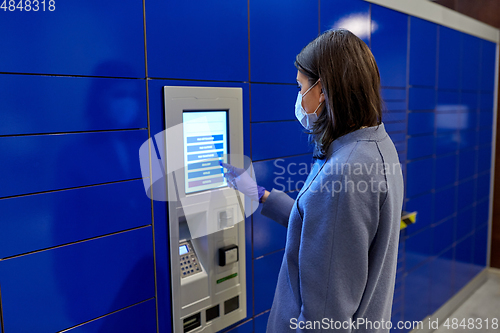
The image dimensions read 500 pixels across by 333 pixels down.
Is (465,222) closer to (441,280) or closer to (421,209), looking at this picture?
(441,280)

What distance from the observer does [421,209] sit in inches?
136

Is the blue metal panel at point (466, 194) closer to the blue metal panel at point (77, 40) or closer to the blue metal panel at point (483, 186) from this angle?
the blue metal panel at point (483, 186)

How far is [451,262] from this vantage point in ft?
13.2

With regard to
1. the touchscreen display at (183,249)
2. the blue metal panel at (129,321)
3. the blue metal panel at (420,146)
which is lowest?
the blue metal panel at (129,321)

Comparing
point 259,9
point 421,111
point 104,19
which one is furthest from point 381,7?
point 104,19

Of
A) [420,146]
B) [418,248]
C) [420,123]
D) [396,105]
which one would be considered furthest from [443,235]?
[396,105]

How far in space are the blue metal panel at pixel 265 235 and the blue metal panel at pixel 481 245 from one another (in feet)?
10.6

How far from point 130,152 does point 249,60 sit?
0.79 meters

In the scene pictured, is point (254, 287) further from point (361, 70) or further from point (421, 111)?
point (421, 111)

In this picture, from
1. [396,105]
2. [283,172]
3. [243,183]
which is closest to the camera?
[243,183]

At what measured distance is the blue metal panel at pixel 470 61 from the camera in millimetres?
3934

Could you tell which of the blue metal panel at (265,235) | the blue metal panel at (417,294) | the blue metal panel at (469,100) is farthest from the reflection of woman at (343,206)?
the blue metal panel at (469,100)

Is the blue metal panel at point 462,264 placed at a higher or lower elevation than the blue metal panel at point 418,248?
lower

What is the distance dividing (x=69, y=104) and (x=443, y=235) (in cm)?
353
